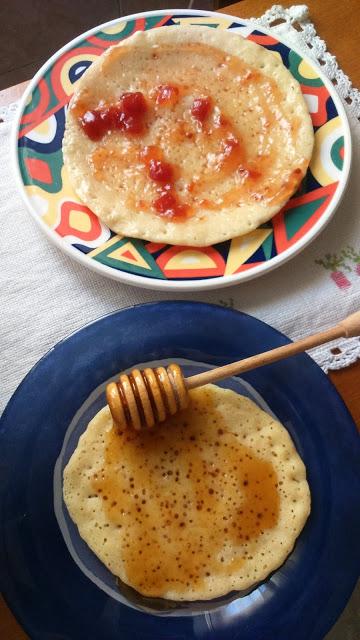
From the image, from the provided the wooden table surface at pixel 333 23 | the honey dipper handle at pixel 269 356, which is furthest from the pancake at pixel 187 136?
the honey dipper handle at pixel 269 356

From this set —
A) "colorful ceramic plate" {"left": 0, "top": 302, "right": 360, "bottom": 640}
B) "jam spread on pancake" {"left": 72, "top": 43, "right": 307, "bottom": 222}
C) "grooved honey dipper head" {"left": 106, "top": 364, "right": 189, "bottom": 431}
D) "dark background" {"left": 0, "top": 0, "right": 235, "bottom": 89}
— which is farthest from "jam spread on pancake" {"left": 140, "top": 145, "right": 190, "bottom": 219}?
"dark background" {"left": 0, "top": 0, "right": 235, "bottom": 89}

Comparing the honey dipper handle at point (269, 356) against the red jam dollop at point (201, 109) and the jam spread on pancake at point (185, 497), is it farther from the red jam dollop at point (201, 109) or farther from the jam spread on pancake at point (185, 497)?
the red jam dollop at point (201, 109)

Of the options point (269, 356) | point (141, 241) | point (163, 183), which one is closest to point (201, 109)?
point (163, 183)

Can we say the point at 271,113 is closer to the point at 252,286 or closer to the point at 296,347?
the point at 252,286

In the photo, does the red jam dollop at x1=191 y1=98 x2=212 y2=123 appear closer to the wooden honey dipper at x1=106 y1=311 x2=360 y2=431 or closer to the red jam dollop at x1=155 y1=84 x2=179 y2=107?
the red jam dollop at x1=155 y1=84 x2=179 y2=107

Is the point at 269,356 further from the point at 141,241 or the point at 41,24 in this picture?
the point at 41,24

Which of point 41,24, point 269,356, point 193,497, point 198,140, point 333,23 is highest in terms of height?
point 41,24

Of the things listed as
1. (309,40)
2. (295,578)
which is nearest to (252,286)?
(295,578)
